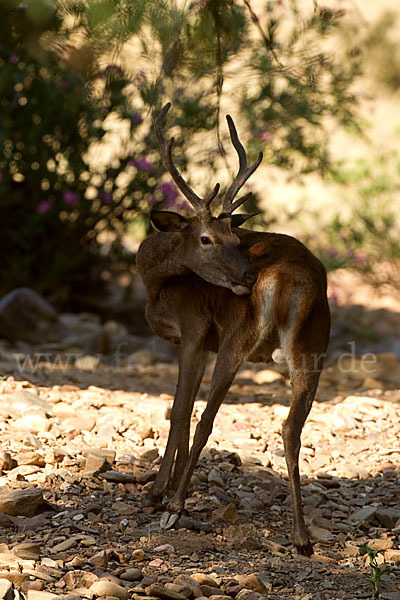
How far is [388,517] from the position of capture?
514cm

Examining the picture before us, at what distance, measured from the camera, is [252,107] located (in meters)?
9.89

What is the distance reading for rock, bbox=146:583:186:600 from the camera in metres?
3.74

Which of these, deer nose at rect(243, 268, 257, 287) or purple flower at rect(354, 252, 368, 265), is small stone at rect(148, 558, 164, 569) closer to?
deer nose at rect(243, 268, 257, 287)

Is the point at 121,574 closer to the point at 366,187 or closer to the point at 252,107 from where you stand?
the point at 252,107

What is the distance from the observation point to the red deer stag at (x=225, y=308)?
4.77m

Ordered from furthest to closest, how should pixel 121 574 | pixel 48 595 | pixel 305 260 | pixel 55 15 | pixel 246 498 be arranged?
pixel 246 498 → pixel 305 260 → pixel 55 15 → pixel 121 574 → pixel 48 595

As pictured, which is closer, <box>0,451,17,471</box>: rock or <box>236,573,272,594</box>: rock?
<box>236,573,272,594</box>: rock

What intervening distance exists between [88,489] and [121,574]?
1.14 metres

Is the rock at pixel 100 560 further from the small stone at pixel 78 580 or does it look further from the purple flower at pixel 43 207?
the purple flower at pixel 43 207

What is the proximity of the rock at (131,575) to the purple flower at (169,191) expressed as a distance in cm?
602

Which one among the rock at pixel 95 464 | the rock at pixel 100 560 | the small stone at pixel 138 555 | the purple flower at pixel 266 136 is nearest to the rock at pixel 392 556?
the small stone at pixel 138 555

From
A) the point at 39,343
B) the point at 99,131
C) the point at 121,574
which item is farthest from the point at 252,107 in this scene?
the point at 121,574

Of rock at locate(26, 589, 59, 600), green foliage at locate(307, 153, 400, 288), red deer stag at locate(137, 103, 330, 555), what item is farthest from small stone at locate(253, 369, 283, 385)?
rock at locate(26, 589, 59, 600)

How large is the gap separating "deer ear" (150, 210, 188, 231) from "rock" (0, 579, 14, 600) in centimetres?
235
